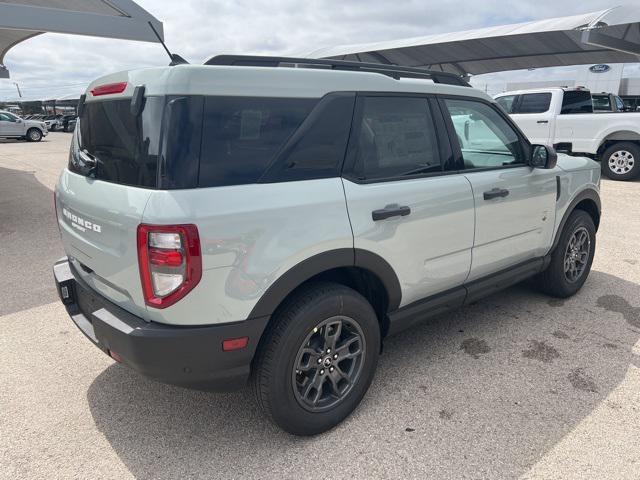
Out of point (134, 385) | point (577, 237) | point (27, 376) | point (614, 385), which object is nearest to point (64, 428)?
point (134, 385)

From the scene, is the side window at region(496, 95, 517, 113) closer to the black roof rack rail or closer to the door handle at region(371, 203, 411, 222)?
the black roof rack rail

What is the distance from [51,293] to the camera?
14.4ft

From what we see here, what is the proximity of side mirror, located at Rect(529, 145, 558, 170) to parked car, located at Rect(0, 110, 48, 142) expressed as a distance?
29.6 meters

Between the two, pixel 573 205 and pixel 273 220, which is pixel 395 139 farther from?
pixel 573 205

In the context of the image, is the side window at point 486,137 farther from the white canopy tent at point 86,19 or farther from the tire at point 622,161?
the tire at point 622,161

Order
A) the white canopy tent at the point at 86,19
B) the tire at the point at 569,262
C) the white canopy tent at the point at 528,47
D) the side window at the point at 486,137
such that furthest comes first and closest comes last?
the white canopy tent at the point at 528,47 → the white canopy tent at the point at 86,19 → the tire at the point at 569,262 → the side window at the point at 486,137

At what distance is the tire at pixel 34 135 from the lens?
1051 inches

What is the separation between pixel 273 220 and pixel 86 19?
7.41 metres

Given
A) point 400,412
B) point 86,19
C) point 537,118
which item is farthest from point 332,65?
point 537,118

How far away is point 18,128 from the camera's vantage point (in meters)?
26.1

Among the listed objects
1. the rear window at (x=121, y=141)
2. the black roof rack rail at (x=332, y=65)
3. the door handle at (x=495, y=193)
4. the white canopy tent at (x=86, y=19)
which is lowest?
the door handle at (x=495, y=193)

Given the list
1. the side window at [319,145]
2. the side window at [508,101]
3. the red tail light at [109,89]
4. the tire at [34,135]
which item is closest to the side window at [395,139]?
the side window at [319,145]

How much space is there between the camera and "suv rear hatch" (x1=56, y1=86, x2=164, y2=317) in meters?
Result: 2.01

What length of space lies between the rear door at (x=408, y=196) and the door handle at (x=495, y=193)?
0.17 metres
